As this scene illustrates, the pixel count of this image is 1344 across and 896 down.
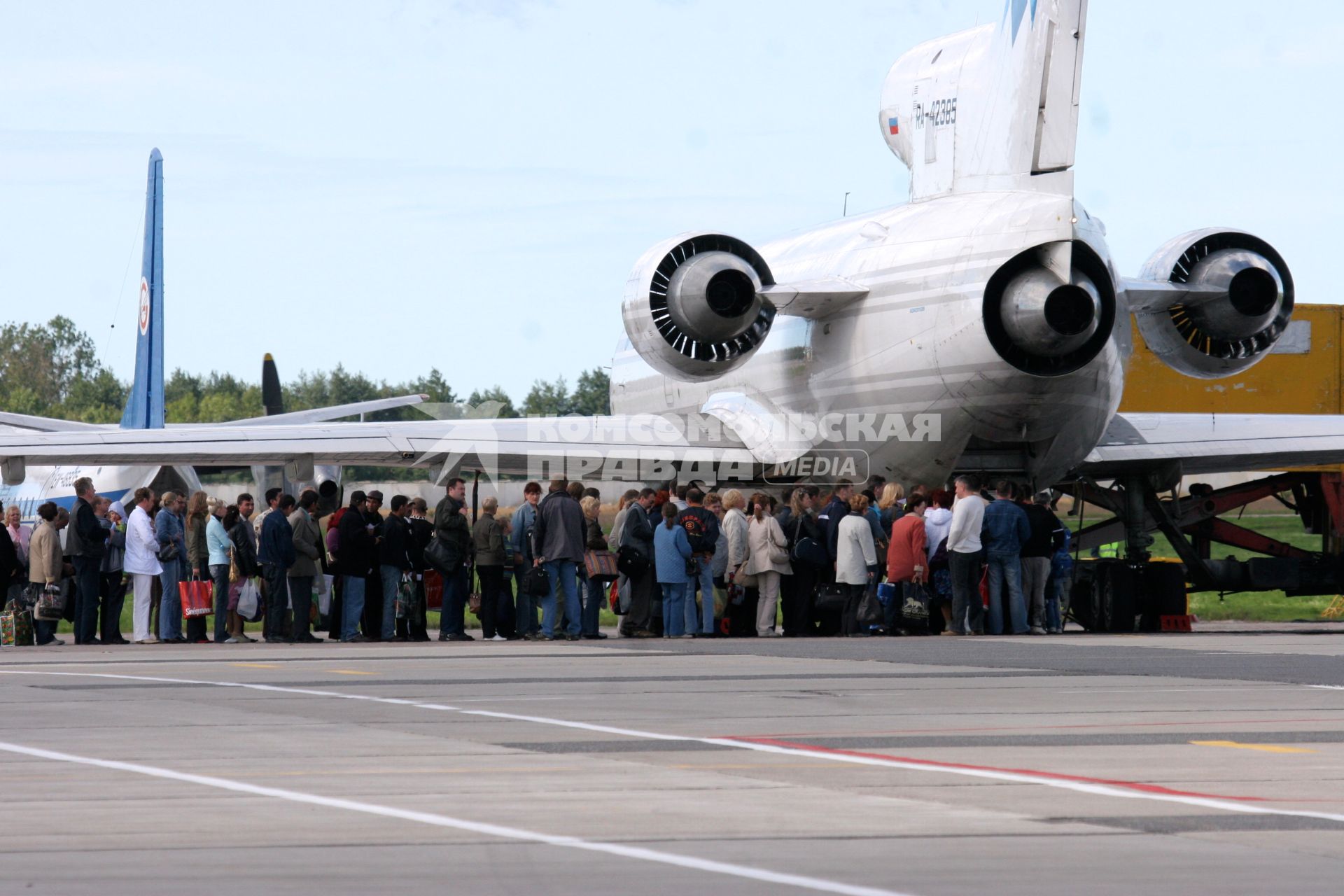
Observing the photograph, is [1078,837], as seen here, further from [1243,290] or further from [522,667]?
[1243,290]

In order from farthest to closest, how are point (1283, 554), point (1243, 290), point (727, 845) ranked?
point (1283, 554) < point (1243, 290) < point (727, 845)

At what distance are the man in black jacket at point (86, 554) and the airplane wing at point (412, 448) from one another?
1.94ft

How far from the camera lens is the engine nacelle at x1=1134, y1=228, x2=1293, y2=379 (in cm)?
2139

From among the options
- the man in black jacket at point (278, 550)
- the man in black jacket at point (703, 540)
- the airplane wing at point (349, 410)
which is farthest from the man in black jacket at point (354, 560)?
the airplane wing at point (349, 410)

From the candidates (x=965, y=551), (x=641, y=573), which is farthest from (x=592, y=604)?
(x=965, y=551)

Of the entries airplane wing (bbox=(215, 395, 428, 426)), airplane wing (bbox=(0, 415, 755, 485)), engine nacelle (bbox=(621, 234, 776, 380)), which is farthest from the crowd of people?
airplane wing (bbox=(215, 395, 428, 426))

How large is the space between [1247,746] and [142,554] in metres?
14.6

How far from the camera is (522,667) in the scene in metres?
15.0

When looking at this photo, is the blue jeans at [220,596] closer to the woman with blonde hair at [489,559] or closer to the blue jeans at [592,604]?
the woman with blonde hair at [489,559]

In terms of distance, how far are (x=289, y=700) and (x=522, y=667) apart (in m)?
3.45

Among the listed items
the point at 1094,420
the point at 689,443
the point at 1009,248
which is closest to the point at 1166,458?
the point at 1094,420

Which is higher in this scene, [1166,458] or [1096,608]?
[1166,458]

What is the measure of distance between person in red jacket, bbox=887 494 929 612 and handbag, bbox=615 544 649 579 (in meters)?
2.69

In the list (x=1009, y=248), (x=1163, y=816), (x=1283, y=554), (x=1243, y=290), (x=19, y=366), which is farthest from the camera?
(x=19, y=366)
